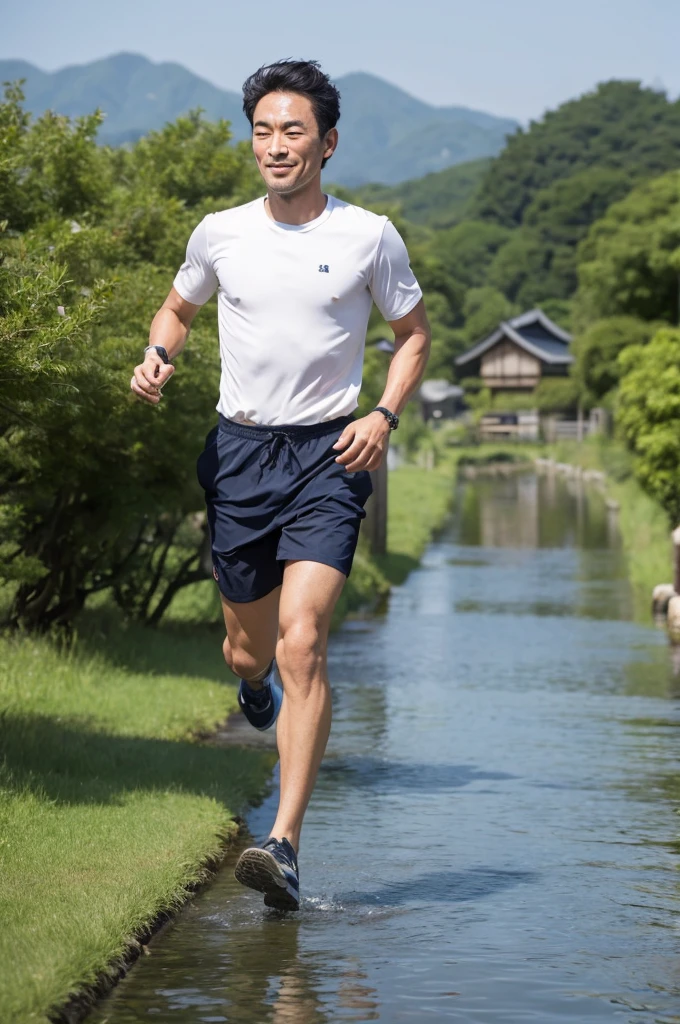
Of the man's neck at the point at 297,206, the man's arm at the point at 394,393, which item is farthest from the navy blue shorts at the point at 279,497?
the man's neck at the point at 297,206

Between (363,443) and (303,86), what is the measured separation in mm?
1251

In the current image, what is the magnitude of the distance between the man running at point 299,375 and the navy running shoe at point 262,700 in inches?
34.0

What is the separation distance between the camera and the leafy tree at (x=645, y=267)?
4634 cm

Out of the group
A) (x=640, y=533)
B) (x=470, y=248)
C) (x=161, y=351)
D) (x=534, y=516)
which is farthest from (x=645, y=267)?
(x=470, y=248)

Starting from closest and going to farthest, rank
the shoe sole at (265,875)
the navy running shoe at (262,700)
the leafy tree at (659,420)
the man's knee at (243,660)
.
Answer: the shoe sole at (265,875)
the man's knee at (243,660)
the navy running shoe at (262,700)
the leafy tree at (659,420)

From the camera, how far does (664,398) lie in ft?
77.7

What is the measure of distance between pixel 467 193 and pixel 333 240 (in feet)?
641

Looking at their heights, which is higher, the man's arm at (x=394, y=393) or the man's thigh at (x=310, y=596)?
the man's arm at (x=394, y=393)

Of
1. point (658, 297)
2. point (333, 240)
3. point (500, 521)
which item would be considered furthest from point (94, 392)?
point (658, 297)

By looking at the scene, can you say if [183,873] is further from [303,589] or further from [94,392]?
[94,392]

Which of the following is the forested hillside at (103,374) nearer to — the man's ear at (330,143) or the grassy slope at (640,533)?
the grassy slope at (640,533)

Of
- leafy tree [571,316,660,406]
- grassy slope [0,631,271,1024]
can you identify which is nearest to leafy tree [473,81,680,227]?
leafy tree [571,316,660,406]

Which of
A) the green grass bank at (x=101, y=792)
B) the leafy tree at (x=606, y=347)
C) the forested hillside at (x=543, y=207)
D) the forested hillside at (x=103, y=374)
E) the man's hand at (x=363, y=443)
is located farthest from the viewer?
the forested hillside at (x=543, y=207)

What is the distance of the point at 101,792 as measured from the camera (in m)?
7.33
